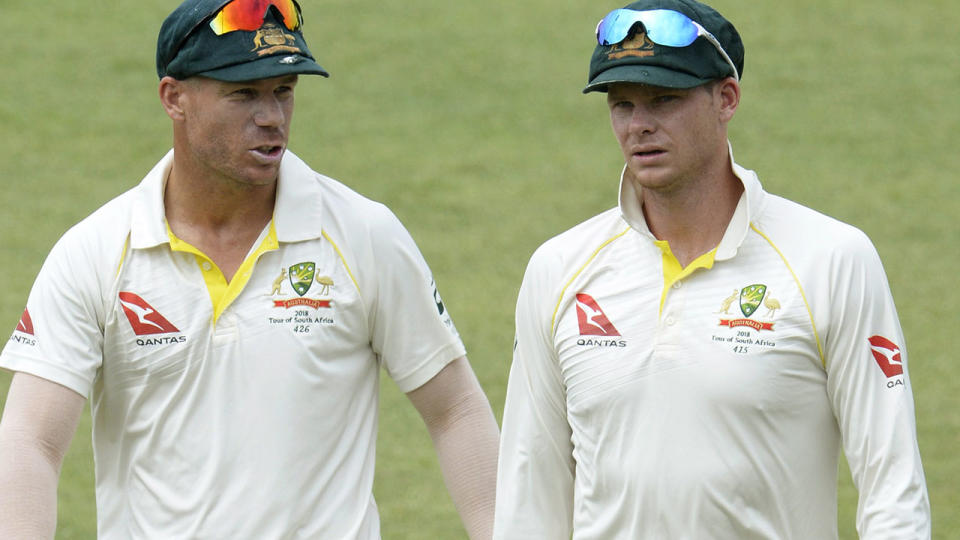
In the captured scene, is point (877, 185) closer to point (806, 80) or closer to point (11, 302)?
point (806, 80)

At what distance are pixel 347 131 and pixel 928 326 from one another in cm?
497

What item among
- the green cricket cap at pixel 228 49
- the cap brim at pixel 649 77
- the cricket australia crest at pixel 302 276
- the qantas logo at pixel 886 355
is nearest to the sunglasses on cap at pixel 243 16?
the green cricket cap at pixel 228 49

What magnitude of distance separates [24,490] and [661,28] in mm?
1967

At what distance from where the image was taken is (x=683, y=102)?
436cm

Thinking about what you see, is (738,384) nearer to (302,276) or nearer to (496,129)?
(302,276)

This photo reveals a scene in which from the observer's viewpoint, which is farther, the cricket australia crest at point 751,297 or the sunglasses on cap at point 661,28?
the sunglasses on cap at point 661,28

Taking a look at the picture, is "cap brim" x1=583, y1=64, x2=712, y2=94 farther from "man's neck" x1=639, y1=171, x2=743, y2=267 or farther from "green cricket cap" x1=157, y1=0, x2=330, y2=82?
"green cricket cap" x1=157, y1=0, x2=330, y2=82

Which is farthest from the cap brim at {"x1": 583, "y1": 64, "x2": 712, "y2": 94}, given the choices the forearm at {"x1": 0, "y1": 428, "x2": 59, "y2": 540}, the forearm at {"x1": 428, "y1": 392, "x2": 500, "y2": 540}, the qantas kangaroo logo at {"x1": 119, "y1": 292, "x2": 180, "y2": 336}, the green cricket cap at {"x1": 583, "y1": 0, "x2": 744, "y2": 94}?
the forearm at {"x1": 0, "y1": 428, "x2": 59, "y2": 540}

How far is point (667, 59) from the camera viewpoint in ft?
14.2

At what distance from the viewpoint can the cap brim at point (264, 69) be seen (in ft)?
15.5

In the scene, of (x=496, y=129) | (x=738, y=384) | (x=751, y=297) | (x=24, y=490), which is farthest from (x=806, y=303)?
(x=496, y=129)

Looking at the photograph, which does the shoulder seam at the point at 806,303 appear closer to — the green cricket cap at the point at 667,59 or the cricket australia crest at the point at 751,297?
the cricket australia crest at the point at 751,297

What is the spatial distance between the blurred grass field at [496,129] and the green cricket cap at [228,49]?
5727mm

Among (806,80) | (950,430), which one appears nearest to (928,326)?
(950,430)
